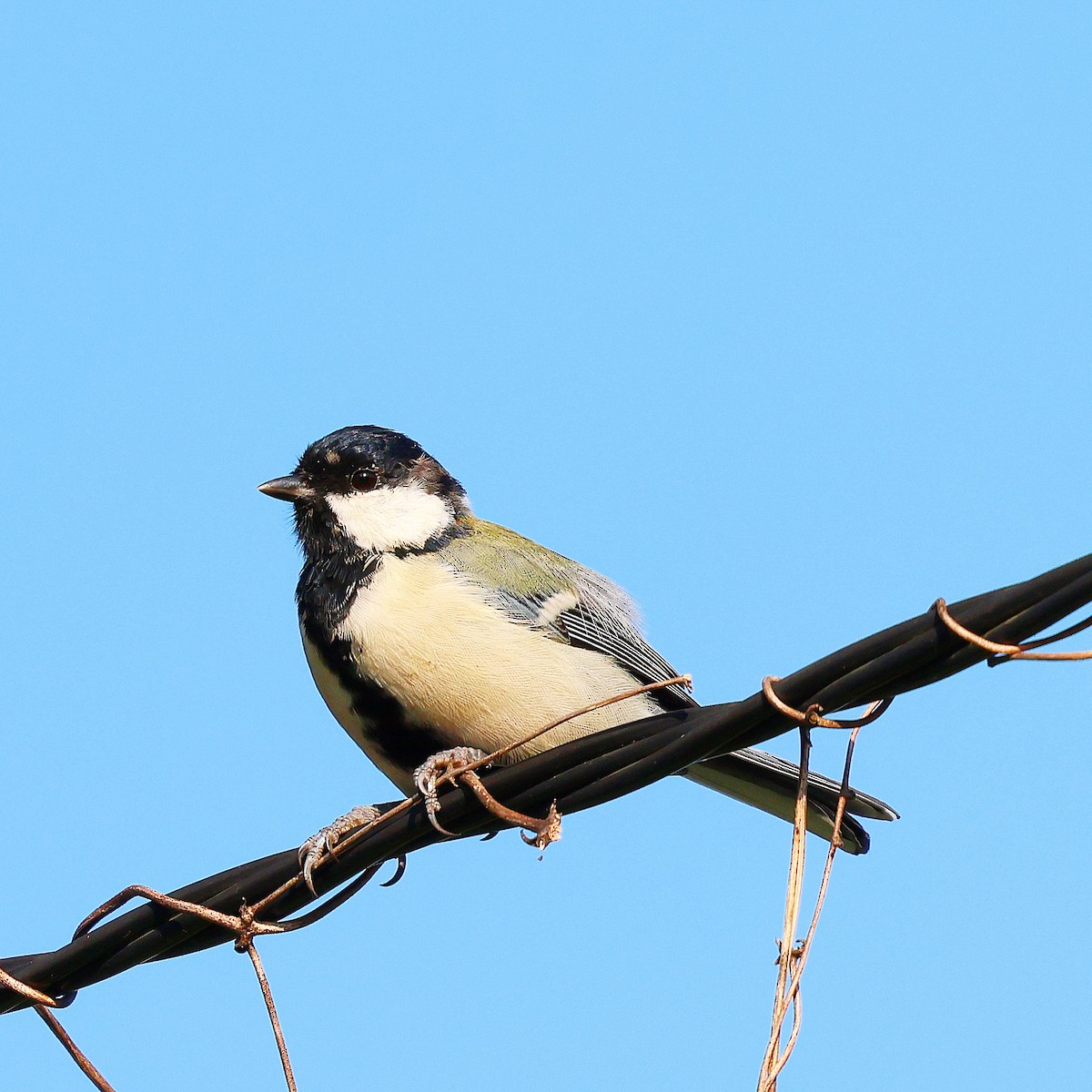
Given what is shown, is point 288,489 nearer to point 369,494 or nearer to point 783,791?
point 369,494

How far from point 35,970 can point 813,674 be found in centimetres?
213

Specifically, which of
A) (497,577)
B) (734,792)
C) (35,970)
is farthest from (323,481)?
(35,970)

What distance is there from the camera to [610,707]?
4879 mm

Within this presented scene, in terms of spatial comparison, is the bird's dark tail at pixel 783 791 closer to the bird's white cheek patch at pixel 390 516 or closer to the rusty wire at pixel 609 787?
the rusty wire at pixel 609 787

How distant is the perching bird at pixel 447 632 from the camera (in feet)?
15.4

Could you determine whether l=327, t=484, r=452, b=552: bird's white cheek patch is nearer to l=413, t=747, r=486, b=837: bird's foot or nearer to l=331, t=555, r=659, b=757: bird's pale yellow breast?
l=331, t=555, r=659, b=757: bird's pale yellow breast

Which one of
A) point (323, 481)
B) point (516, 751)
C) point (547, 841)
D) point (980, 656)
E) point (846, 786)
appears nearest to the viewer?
point (980, 656)

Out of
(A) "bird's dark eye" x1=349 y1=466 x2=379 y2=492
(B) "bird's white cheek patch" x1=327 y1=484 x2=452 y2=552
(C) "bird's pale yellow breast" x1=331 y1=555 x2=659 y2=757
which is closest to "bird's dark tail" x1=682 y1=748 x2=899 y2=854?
(C) "bird's pale yellow breast" x1=331 y1=555 x2=659 y2=757

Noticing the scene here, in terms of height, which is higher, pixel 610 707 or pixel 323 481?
pixel 323 481

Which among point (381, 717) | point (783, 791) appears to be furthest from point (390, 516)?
point (783, 791)

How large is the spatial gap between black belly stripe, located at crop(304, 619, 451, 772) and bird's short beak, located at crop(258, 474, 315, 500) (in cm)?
80

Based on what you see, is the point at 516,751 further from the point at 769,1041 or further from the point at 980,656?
the point at 980,656

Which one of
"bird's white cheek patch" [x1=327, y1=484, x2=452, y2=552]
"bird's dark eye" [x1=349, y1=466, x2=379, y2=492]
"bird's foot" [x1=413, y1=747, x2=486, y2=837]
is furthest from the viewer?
"bird's dark eye" [x1=349, y1=466, x2=379, y2=492]

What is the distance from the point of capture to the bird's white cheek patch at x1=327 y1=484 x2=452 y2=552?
5.23m
